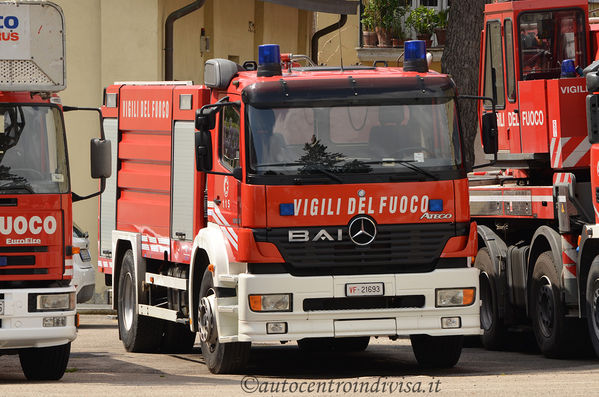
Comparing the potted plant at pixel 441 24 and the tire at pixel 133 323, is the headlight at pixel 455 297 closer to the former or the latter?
the tire at pixel 133 323

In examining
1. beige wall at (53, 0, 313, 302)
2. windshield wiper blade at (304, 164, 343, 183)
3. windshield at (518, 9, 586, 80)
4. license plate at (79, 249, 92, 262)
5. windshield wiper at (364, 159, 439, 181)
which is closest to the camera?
windshield wiper blade at (304, 164, 343, 183)

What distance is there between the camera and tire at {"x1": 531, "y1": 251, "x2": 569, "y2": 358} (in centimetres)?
1609

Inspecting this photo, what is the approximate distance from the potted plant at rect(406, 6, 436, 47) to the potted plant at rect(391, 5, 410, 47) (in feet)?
0.76

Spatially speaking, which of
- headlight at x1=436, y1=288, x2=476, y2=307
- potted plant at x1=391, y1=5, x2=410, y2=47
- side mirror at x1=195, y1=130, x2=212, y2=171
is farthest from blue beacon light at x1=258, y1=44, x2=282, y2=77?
potted plant at x1=391, y1=5, x2=410, y2=47

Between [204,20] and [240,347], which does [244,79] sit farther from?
[204,20]

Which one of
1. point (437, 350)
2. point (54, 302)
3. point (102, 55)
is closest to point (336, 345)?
point (437, 350)

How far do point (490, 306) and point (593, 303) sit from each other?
2.86m

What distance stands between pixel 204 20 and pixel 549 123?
37.0 feet

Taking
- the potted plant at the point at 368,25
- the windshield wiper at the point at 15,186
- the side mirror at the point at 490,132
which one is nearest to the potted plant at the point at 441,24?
the potted plant at the point at 368,25

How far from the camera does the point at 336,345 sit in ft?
57.6

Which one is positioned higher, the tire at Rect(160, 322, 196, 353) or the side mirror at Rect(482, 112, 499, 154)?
the side mirror at Rect(482, 112, 499, 154)

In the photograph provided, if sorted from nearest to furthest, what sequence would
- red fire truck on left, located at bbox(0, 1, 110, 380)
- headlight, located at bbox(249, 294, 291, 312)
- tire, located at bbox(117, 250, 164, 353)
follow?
red fire truck on left, located at bbox(0, 1, 110, 380) < headlight, located at bbox(249, 294, 291, 312) < tire, located at bbox(117, 250, 164, 353)

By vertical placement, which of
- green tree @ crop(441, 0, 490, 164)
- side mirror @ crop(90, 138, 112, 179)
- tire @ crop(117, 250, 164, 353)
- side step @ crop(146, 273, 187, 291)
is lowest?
tire @ crop(117, 250, 164, 353)

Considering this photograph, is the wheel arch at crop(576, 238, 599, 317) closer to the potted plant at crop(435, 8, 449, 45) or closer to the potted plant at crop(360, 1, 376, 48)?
the potted plant at crop(435, 8, 449, 45)
